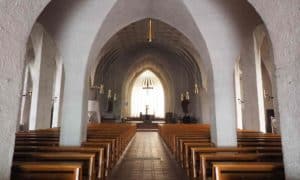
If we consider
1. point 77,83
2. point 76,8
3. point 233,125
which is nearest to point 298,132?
point 233,125

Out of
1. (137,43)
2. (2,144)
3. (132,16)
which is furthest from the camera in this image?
(137,43)

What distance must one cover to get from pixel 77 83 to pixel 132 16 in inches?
97.4

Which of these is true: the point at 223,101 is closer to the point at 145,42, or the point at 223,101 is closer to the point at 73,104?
the point at 73,104

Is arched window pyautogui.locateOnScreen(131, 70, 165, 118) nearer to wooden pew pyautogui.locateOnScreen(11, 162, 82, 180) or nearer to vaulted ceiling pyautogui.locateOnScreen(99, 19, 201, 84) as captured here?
vaulted ceiling pyautogui.locateOnScreen(99, 19, 201, 84)

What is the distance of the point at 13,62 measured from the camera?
204cm

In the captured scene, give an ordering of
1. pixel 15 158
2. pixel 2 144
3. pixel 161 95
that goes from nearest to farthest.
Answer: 1. pixel 2 144
2. pixel 15 158
3. pixel 161 95

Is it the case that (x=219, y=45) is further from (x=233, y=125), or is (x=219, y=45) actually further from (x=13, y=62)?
(x=13, y=62)

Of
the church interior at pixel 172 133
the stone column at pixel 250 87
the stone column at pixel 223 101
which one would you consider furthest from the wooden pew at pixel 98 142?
the stone column at pixel 250 87

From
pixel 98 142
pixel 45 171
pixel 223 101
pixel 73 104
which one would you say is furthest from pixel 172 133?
pixel 45 171

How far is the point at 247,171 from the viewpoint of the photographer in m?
2.26

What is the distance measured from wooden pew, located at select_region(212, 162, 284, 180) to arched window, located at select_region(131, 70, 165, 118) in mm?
24943

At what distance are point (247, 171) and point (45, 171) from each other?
2.02 m

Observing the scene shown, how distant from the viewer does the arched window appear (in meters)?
27.7

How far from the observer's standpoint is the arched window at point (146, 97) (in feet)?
90.7
